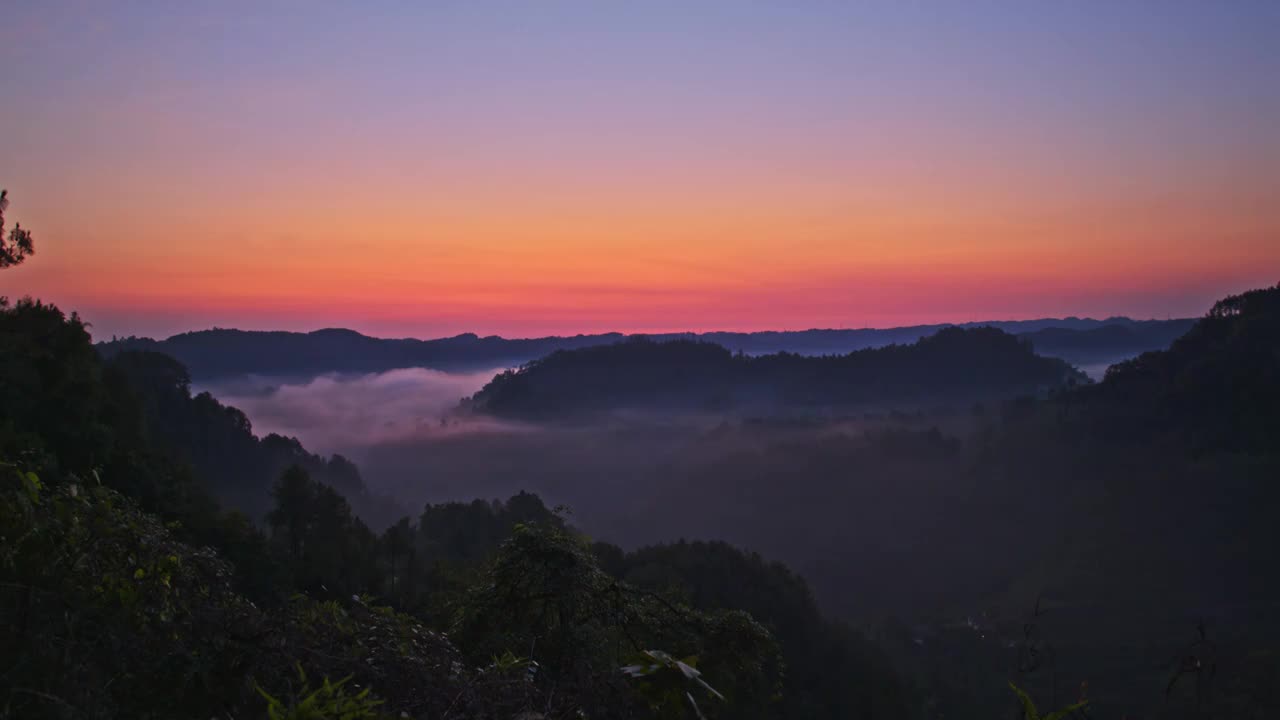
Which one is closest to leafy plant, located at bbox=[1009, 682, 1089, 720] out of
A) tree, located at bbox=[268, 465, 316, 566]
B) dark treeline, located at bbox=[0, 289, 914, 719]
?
dark treeline, located at bbox=[0, 289, 914, 719]

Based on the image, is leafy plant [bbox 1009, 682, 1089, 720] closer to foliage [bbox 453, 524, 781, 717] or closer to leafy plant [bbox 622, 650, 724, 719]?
leafy plant [bbox 622, 650, 724, 719]

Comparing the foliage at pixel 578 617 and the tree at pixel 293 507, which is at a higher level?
the foliage at pixel 578 617

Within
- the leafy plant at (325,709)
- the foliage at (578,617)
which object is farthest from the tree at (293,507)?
the leafy plant at (325,709)

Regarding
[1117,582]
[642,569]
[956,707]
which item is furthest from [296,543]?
[1117,582]

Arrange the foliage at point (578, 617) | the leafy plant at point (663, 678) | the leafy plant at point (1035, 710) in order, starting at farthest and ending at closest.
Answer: the foliage at point (578, 617), the leafy plant at point (663, 678), the leafy plant at point (1035, 710)

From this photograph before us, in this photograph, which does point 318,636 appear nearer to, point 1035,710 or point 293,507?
point 1035,710

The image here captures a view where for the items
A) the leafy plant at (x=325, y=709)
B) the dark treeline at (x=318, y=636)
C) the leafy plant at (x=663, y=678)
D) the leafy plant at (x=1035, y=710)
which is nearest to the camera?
the leafy plant at (x=325, y=709)

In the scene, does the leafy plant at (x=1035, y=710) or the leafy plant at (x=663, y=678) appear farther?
the leafy plant at (x=663, y=678)

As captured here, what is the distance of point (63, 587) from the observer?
13.6 feet

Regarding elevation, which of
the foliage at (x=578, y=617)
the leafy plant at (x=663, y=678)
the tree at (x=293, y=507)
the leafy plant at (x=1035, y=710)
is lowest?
the tree at (x=293, y=507)

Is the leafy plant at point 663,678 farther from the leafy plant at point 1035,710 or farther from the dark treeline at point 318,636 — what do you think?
the leafy plant at point 1035,710

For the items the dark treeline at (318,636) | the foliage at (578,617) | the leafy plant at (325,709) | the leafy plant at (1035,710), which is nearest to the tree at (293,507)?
the dark treeline at (318,636)

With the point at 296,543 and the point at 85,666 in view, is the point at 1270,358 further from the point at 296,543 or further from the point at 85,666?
the point at 85,666

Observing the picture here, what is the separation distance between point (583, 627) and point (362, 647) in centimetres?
310
